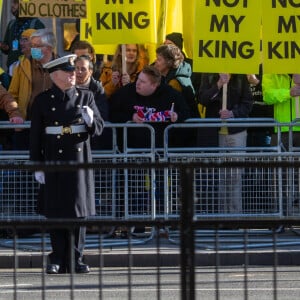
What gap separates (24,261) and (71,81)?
2043 millimetres

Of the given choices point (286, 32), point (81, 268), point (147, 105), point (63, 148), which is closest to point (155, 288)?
point (81, 268)

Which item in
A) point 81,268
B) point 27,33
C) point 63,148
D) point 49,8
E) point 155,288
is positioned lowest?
point 155,288

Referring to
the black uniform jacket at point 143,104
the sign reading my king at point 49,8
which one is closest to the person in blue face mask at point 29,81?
the sign reading my king at point 49,8

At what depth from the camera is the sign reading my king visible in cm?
1234

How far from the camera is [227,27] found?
1138 centimetres

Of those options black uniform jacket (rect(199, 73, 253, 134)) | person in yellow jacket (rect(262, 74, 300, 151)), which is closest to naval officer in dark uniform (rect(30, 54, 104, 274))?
black uniform jacket (rect(199, 73, 253, 134))

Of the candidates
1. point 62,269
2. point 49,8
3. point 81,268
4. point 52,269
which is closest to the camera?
point 52,269

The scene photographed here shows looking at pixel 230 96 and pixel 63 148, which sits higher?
pixel 230 96

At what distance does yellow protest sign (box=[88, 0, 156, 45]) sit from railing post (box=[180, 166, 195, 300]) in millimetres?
6539

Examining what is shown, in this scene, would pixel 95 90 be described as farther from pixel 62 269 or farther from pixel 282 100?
pixel 62 269

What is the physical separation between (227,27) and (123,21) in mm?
1137

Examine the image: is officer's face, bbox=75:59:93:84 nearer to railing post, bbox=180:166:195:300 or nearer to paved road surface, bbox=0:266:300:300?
paved road surface, bbox=0:266:300:300

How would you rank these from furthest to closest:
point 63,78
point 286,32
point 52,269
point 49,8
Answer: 1. point 49,8
2. point 286,32
3. point 63,78
4. point 52,269

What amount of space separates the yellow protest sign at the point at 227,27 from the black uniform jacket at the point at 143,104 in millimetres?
543
